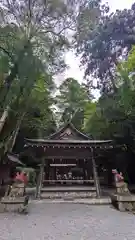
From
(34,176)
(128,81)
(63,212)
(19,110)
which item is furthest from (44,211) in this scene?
(34,176)

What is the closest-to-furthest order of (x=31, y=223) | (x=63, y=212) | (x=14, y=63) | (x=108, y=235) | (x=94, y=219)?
1. (x=108, y=235)
2. (x=31, y=223)
3. (x=94, y=219)
4. (x=63, y=212)
5. (x=14, y=63)

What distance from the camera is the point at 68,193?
11.1 metres

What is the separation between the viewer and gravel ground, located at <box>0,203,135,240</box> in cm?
528

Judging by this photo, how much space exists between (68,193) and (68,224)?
463 centimetres

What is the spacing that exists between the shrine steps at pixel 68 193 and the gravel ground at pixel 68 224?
5.05 ft

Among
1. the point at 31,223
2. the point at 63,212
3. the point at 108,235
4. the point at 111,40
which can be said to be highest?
the point at 111,40

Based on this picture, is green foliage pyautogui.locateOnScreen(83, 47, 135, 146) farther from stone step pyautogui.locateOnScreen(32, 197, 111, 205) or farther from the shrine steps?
stone step pyautogui.locateOnScreen(32, 197, 111, 205)

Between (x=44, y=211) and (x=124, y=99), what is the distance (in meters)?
7.55

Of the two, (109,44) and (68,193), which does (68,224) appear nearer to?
(68,193)

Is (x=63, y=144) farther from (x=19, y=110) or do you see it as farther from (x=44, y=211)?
(x=44, y=211)

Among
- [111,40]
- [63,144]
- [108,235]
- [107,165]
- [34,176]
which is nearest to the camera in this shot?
[108,235]

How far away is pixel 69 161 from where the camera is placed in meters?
14.7

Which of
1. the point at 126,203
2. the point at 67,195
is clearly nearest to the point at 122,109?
the point at 67,195

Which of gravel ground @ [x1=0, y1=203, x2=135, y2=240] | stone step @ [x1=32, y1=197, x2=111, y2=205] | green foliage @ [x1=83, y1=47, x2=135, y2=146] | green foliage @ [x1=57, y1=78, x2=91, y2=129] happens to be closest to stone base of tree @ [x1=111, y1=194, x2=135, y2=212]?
gravel ground @ [x1=0, y1=203, x2=135, y2=240]
